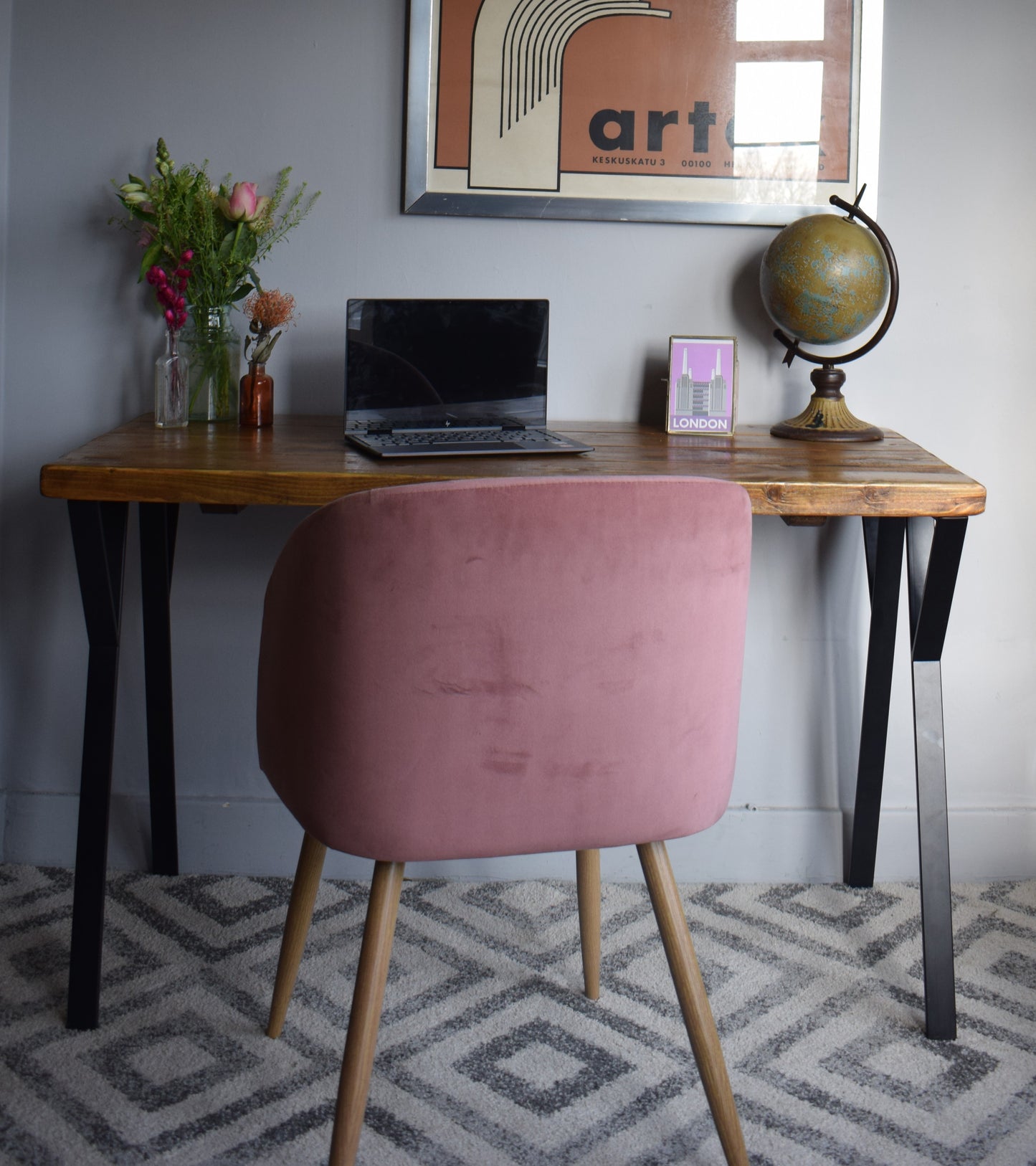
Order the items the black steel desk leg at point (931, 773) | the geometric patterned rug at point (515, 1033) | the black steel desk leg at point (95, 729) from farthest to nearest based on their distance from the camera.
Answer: the black steel desk leg at point (931, 773), the black steel desk leg at point (95, 729), the geometric patterned rug at point (515, 1033)

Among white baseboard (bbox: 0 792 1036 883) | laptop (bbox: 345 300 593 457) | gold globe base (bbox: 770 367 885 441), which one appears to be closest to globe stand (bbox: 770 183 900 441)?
gold globe base (bbox: 770 367 885 441)

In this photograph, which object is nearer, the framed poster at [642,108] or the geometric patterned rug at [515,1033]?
the geometric patterned rug at [515,1033]

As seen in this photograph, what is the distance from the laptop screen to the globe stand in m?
0.42

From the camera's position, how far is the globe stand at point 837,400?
1.89 metres

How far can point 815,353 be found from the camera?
2.08m

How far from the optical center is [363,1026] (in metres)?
1.25

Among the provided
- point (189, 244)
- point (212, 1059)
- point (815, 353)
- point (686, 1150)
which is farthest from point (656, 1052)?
point (189, 244)

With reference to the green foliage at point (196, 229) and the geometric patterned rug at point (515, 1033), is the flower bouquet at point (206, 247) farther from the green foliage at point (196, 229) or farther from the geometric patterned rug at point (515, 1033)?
the geometric patterned rug at point (515, 1033)

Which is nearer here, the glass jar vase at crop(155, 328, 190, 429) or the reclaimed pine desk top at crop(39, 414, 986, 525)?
the reclaimed pine desk top at crop(39, 414, 986, 525)

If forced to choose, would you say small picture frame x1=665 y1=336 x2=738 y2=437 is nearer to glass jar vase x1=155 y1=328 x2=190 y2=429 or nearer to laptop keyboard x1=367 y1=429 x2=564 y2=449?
laptop keyboard x1=367 y1=429 x2=564 y2=449

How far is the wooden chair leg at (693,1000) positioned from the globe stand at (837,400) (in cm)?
83

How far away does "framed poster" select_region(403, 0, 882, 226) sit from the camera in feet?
6.41

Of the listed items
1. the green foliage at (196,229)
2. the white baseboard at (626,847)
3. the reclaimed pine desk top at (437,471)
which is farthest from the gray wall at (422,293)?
the reclaimed pine desk top at (437,471)

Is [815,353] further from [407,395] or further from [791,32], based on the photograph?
[407,395]
